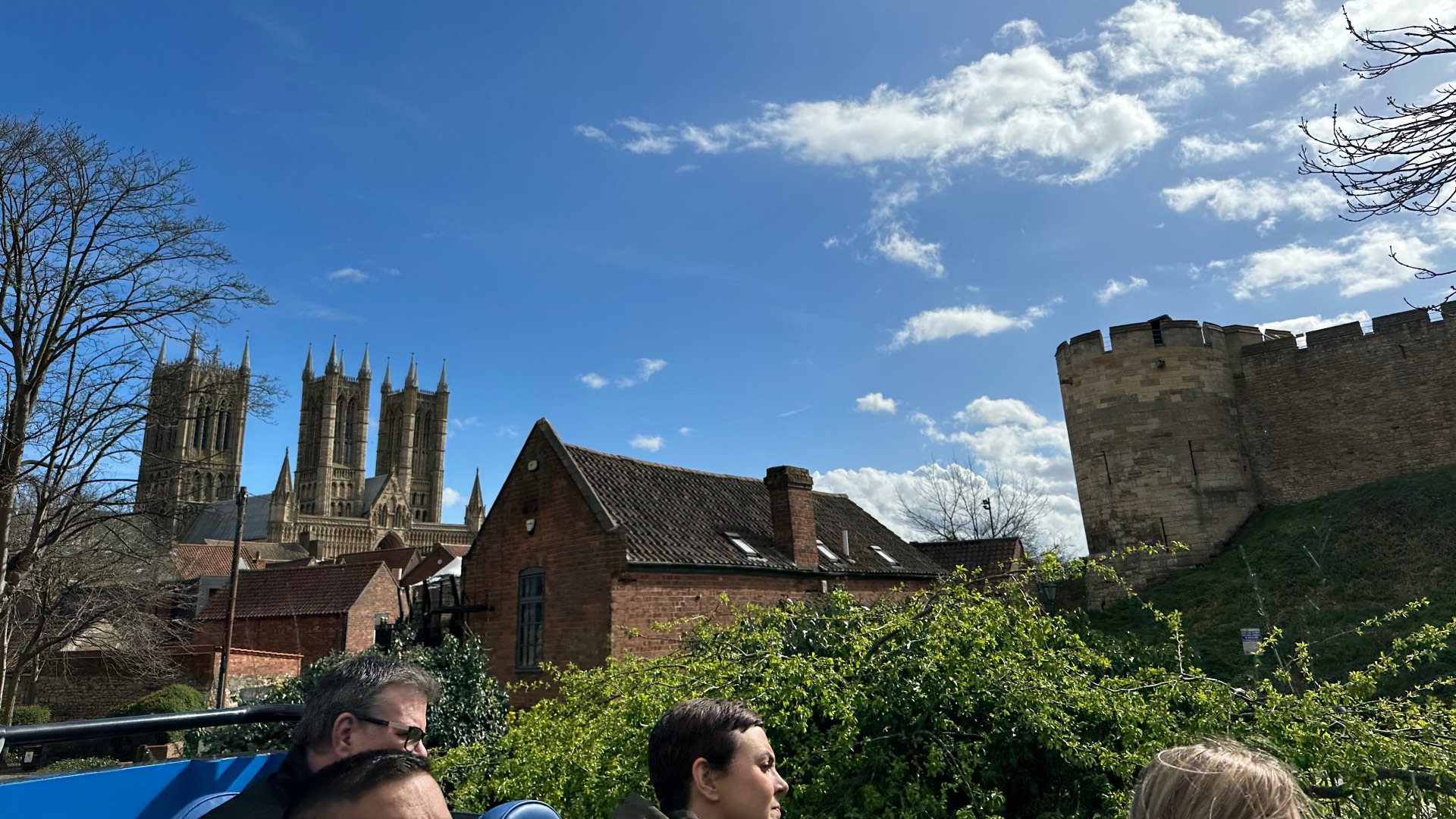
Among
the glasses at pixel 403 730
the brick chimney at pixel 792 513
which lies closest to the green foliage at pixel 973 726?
the glasses at pixel 403 730

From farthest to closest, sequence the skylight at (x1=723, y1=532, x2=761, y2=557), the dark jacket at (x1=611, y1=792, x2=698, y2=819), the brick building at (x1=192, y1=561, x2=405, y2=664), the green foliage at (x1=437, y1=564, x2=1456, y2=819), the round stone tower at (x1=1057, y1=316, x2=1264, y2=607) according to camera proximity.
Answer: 1. the brick building at (x1=192, y1=561, x2=405, y2=664)
2. the round stone tower at (x1=1057, y1=316, x2=1264, y2=607)
3. the skylight at (x1=723, y1=532, x2=761, y2=557)
4. the green foliage at (x1=437, y1=564, x2=1456, y2=819)
5. the dark jacket at (x1=611, y1=792, x2=698, y2=819)

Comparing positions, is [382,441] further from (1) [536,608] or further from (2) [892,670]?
(2) [892,670]

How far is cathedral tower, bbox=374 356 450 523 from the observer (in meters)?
113

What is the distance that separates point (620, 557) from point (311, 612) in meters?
20.0

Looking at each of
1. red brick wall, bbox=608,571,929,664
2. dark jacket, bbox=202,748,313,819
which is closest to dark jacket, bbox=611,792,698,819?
dark jacket, bbox=202,748,313,819

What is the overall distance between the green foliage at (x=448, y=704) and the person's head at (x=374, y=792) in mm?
12423

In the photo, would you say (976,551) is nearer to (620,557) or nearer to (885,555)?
(885,555)

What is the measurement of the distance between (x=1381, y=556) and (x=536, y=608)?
20.1m

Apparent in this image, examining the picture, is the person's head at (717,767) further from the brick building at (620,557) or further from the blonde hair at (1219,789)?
the brick building at (620,557)

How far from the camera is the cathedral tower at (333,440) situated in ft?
346

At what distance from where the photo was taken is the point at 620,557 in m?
16.2

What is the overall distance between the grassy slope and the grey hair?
17.8 meters

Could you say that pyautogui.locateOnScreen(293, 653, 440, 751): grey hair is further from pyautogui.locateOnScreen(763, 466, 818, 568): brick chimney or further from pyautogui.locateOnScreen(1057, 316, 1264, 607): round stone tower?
pyautogui.locateOnScreen(1057, 316, 1264, 607): round stone tower

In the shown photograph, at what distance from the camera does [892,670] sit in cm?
477
